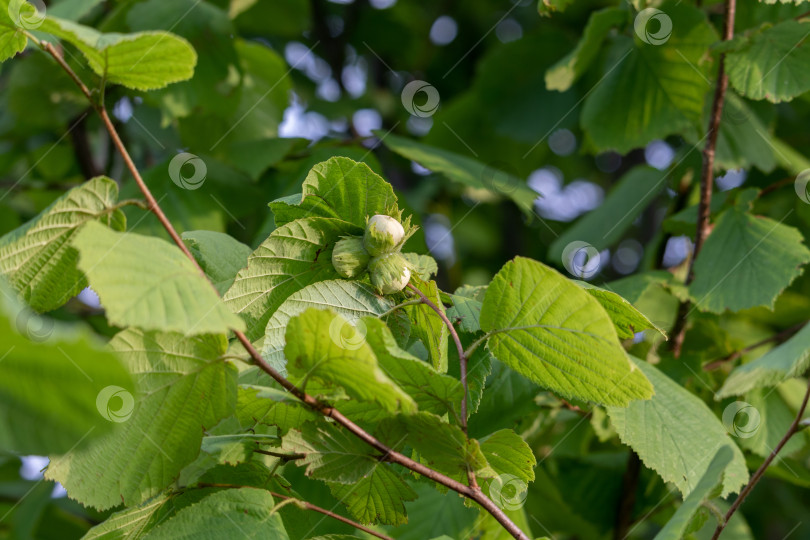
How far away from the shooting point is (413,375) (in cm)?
70

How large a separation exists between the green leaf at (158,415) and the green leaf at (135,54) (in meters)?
0.29

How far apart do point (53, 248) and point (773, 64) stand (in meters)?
1.26

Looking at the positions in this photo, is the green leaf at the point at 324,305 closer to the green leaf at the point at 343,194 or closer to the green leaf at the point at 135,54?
the green leaf at the point at 343,194

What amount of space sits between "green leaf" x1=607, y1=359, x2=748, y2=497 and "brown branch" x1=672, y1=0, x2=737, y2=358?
0.33 meters

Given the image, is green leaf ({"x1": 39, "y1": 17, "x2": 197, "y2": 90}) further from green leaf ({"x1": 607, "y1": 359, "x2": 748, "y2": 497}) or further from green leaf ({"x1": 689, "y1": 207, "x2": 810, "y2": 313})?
green leaf ({"x1": 689, "y1": 207, "x2": 810, "y2": 313})

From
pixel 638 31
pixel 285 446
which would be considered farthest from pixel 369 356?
pixel 638 31

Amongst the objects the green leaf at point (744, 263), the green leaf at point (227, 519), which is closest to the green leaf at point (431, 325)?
the green leaf at point (227, 519)

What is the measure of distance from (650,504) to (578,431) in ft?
0.73

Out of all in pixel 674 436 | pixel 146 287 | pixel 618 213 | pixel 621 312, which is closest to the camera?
pixel 146 287

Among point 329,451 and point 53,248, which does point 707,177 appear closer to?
point 329,451

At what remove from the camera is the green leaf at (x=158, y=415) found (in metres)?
0.71

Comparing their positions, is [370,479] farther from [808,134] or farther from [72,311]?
[808,134]

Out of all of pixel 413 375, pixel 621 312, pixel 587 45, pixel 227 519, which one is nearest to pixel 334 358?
pixel 413 375

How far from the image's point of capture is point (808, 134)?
2.49 m
